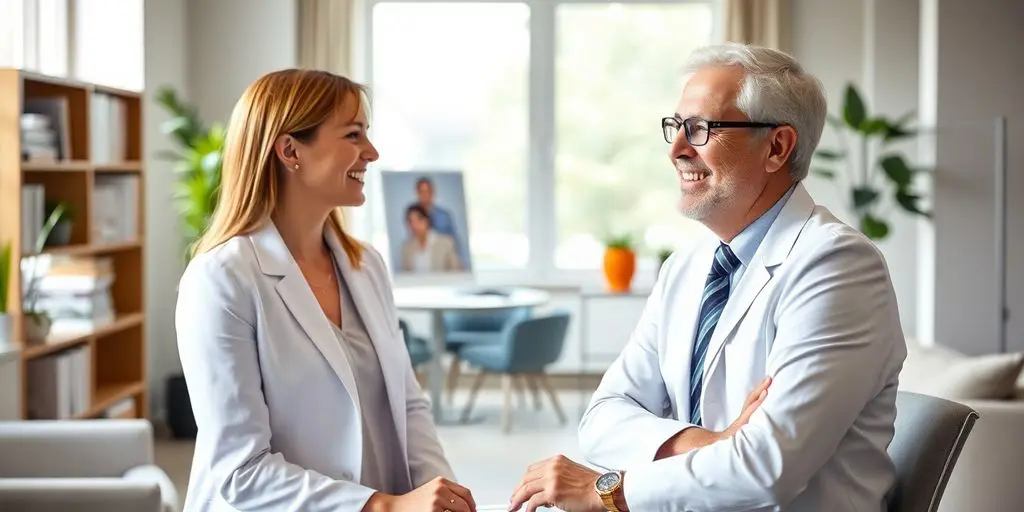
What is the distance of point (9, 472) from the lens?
366 centimetres

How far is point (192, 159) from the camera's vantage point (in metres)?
7.09

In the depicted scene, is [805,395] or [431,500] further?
[431,500]

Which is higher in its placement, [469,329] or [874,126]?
[874,126]

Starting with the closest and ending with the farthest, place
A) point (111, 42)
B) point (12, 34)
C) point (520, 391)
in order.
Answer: point (12, 34) → point (111, 42) → point (520, 391)

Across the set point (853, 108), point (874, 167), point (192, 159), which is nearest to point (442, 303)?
point (192, 159)

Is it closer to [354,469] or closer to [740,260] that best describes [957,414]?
[740,260]

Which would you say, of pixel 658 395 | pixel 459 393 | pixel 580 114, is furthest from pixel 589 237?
pixel 658 395

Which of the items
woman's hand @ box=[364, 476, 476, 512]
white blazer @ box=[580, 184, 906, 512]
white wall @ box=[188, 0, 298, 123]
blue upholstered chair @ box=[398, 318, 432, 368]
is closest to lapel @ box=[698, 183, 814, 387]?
white blazer @ box=[580, 184, 906, 512]

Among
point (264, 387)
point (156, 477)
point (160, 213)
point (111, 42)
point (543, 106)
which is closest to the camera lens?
point (264, 387)

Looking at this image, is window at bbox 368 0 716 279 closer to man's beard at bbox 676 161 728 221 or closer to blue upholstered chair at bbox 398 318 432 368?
blue upholstered chair at bbox 398 318 432 368

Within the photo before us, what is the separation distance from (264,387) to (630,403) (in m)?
0.70

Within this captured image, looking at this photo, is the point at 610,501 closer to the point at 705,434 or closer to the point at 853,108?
the point at 705,434

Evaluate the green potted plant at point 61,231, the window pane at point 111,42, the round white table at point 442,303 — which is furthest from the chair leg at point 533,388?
the green potted plant at point 61,231

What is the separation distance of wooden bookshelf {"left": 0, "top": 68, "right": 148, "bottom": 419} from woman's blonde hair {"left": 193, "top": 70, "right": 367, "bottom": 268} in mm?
2448
